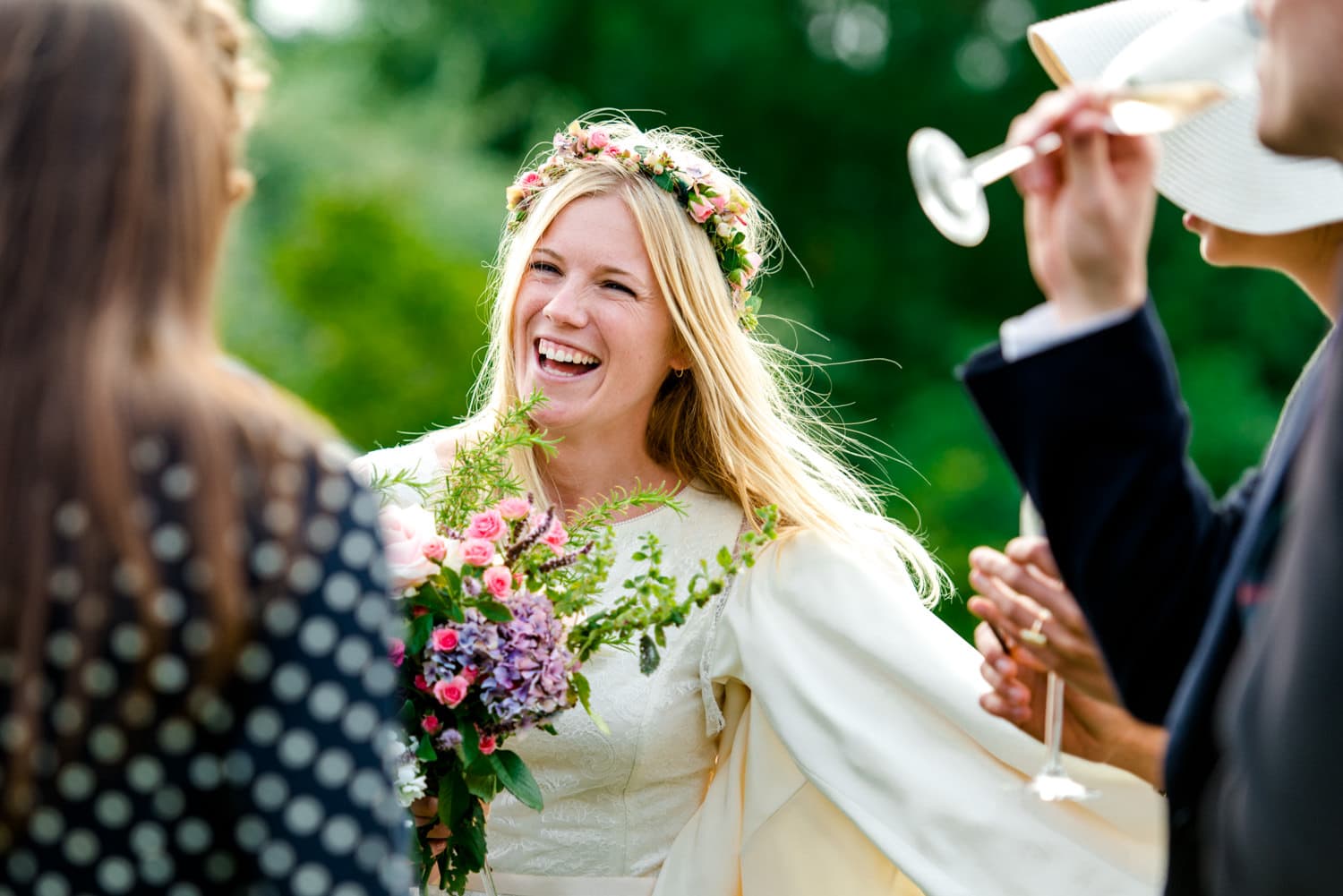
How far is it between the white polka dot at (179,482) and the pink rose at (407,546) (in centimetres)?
99

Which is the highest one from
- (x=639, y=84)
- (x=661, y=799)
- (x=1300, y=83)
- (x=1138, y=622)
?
(x=639, y=84)

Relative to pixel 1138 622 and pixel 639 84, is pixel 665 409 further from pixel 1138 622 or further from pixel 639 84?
pixel 639 84

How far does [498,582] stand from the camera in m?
2.46

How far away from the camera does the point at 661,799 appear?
319cm

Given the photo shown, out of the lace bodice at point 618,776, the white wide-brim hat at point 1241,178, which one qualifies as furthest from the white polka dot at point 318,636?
the lace bodice at point 618,776

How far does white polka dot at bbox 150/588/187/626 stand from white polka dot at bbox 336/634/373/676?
144 millimetres

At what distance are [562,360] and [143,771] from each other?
6.93 ft

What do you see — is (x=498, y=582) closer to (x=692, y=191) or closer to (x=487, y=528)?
(x=487, y=528)

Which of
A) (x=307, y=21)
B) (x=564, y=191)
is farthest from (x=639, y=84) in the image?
(x=564, y=191)

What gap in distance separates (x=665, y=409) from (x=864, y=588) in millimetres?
796

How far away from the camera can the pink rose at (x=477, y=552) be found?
2488 mm

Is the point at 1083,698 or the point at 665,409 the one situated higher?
the point at 665,409

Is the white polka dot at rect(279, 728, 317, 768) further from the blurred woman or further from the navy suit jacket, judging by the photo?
the navy suit jacket

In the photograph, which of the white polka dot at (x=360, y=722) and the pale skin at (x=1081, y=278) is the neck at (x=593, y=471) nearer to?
the pale skin at (x=1081, y=278)
